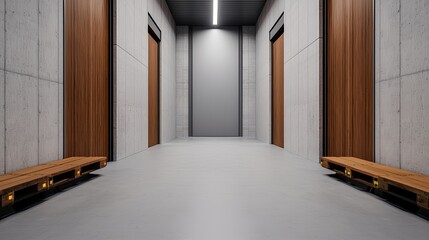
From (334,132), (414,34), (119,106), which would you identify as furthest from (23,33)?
(334,132)

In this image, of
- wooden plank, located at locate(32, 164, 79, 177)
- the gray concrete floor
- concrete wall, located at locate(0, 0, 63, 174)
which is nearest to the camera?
the gray concrete floor

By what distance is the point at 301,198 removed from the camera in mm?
3980

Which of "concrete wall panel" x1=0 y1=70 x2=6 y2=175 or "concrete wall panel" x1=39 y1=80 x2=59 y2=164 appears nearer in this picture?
"concrete wall panel" x1=0 y1=70 x2=6 y2=175

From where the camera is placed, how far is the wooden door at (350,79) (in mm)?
5488

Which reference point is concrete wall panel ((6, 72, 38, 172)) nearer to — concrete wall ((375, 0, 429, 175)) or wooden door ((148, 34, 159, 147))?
concrete wall ((375, 0, 429, 175))

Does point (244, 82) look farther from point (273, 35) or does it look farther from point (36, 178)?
point (36, 178)

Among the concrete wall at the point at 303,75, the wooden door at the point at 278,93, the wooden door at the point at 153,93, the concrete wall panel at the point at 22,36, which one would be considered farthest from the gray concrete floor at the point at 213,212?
the wooden door at the point at 153,93

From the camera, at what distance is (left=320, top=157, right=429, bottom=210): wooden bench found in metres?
3.08

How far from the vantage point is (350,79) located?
20.2 feet

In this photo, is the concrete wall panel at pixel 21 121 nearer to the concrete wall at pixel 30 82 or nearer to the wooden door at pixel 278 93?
the concrete wall at pixel 30 82

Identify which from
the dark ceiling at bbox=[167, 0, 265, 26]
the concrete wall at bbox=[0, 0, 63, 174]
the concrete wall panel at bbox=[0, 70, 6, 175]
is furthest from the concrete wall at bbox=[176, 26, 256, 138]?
the concrete wall panel at bbox=[0, 70, 6, 175]

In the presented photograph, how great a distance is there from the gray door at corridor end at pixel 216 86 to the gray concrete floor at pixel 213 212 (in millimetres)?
12063

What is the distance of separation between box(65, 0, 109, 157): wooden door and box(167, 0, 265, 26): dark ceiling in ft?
24.4

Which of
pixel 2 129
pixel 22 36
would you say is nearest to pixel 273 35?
pixel 22 36
